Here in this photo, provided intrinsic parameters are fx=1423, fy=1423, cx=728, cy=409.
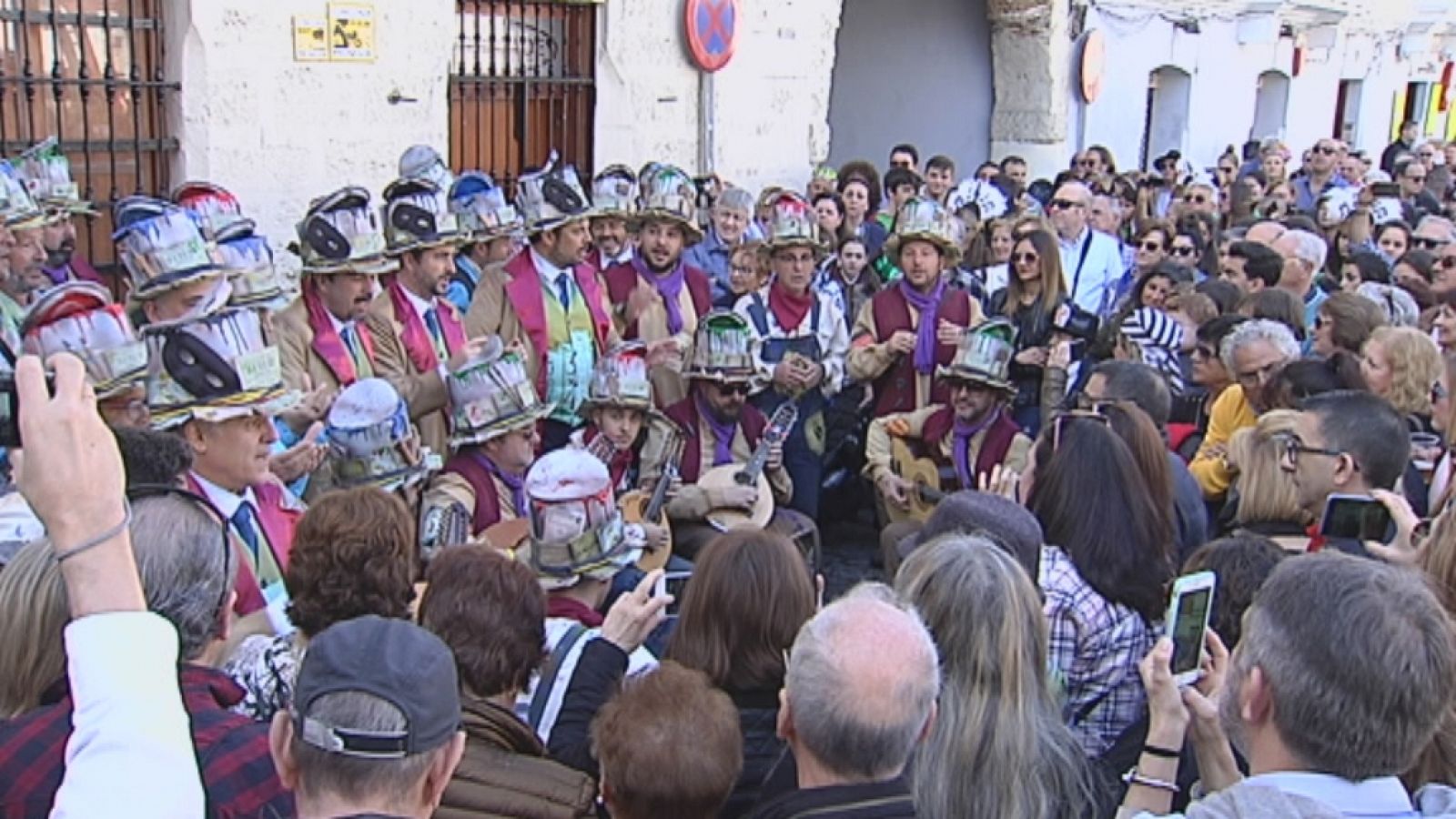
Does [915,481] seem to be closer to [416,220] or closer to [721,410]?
[721,410]

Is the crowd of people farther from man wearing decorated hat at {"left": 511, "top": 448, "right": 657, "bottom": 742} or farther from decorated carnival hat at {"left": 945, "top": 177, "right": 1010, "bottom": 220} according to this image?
decorated carnival hat at {"left": 945, "top": 177, "right": 1010, "bottom": 220}

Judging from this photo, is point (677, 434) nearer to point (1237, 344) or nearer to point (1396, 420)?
point (1237, 344)

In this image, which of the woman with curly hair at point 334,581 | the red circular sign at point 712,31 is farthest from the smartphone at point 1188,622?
the red circular sign at point 712,31

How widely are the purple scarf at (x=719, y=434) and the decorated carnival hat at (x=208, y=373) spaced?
193 cm

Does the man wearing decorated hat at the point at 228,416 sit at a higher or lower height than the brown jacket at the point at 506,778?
higher

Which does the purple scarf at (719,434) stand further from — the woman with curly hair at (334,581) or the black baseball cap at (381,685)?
the black baseball cap at (381,685)

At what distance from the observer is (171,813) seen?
1.45 meters

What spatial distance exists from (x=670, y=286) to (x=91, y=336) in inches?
127

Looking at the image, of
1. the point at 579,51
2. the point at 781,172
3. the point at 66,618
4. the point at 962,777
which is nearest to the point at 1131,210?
the point at 781,172

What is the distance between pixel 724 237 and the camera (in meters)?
7.83

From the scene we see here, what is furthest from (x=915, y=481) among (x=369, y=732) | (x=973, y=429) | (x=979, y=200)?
(x=979, y=200)

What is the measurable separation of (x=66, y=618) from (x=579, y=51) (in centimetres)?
770

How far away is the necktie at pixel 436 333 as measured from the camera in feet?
17.8

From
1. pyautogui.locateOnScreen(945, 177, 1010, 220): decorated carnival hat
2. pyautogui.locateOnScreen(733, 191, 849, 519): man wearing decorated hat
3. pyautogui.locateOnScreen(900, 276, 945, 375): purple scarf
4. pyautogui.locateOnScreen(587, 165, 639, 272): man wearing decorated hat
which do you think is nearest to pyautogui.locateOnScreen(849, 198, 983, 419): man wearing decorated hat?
pyautogui.locateOnScreen(900, 276, 945, 375): purple scarf
